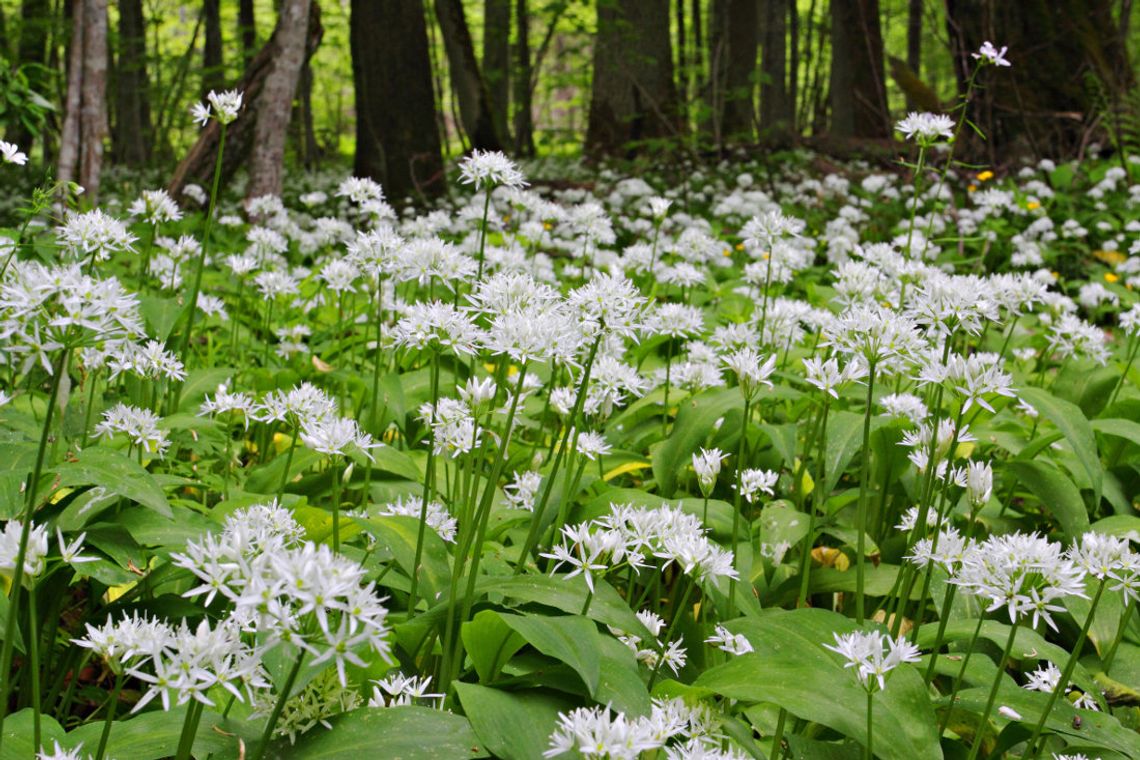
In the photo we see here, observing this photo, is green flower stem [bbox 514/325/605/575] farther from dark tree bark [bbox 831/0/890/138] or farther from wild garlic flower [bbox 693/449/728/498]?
dark tree bark [bbox 831/0/890/138]

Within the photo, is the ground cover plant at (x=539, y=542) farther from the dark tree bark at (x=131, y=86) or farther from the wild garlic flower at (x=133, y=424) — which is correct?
the dark tree bark at (x=131, y=86)

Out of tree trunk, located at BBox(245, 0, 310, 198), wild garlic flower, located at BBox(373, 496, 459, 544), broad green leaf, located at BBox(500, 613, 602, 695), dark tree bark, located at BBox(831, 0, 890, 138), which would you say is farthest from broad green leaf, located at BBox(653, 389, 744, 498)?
dark tree bark, located at BBox(831, 0, 890, 138)

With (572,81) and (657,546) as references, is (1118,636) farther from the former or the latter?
(572,81)

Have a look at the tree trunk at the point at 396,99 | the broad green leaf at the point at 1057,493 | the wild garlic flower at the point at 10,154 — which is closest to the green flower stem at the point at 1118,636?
the broad green leaf at the point at 1057,493

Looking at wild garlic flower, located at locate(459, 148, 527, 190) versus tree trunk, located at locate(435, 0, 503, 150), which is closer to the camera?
wild garlic flower, located at locate(459, 148, 527, 190)

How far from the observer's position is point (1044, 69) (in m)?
9.67

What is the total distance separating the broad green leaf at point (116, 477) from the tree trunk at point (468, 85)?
32.7ft

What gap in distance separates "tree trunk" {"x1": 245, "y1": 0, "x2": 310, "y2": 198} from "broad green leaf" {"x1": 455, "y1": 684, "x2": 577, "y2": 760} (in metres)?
5.10

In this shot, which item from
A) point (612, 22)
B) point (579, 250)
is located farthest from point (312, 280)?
point (612, 22)

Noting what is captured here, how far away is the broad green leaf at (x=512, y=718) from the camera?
1336 millimetres

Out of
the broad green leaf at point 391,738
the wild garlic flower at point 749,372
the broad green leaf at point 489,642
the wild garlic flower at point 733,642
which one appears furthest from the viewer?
the wild garlic flower at point 749,372

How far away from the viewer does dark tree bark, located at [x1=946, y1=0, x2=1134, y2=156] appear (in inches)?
367

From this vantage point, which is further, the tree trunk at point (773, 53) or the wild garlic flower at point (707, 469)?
the tree trunk at point (773, 53)

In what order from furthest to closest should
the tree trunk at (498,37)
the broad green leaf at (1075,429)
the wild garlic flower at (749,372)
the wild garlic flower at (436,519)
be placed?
the tree trunk at (498,37) < the broad green leaf at (1075,429) < the wild garlic flower at (436,519) < the wild garlic flower at (749,372)
